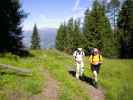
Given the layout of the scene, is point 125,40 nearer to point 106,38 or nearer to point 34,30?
point 106,38

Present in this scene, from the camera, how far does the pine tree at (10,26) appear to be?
3559 cm

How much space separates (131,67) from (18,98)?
21.6 meters

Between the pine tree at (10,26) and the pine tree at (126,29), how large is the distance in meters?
31.1

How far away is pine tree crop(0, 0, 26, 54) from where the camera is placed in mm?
35594

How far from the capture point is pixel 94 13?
2793 inches

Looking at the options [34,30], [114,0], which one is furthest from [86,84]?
[34,30]

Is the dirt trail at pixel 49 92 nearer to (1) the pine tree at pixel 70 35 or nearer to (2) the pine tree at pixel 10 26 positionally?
(2) the pine tree at pixel 10 26

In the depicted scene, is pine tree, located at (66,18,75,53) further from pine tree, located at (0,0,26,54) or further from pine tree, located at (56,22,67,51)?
pine tree, located at (0,0,26,54)

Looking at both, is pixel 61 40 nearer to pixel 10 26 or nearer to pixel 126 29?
pixel 126 29

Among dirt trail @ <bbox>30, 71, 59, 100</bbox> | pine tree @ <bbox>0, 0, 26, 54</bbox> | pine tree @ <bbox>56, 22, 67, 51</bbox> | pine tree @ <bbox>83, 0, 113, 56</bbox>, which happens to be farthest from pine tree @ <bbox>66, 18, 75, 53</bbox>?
dirt trail @ <bbox>30, 71, 59, 100</bbox>

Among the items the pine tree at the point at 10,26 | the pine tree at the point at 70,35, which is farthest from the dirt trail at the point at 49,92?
the pine tree at the point at 70,35

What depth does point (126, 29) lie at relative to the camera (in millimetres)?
71875

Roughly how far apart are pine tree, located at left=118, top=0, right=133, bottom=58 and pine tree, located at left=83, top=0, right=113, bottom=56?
2.45 meters

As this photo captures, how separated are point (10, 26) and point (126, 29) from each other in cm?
3872
